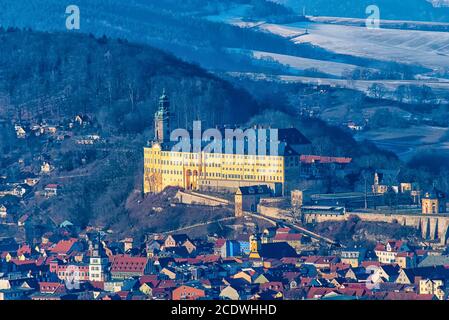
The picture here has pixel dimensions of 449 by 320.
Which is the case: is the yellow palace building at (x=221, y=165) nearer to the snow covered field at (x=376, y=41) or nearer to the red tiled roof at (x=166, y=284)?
the red tiled roof at (x=166, y=284)

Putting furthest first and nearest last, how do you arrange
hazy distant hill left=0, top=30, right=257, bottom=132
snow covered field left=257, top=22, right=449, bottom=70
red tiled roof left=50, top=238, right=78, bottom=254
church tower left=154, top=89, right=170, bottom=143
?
snow covered field left=257, top=22, right=449, bottom=70 < hazy distant hill left=0, top=30, right=257, bottom=132 < church tower left=154, top=89, right=170, bottom=143 < red tiled roof left=50, top=238, right=78, bottom=254

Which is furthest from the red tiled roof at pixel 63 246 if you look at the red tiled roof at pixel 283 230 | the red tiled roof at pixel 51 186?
the red tiled roof at pixel 51 186

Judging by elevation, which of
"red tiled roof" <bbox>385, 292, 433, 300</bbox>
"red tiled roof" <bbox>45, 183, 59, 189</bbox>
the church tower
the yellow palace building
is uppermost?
the church tower

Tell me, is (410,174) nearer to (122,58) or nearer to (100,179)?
(100,179)

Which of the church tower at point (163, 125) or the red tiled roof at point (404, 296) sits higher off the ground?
the church tower at point (163, 125)

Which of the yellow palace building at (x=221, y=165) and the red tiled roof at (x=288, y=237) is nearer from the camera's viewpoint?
the red tiled roof at (x=288, y=237)

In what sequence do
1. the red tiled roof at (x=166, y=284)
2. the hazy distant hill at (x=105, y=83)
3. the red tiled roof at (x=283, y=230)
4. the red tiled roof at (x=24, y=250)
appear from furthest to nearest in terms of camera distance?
the hazy distant hill at (x=105, y=83) → the red tiled roof at (x=24, y=250) → the red tiled roof at (x=283, y=230) → the red tiled roof at (x=166, y=284)

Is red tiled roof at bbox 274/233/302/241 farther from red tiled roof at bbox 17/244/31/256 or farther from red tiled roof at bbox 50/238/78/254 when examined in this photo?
red tiled roof at bbox 17/244/31/256

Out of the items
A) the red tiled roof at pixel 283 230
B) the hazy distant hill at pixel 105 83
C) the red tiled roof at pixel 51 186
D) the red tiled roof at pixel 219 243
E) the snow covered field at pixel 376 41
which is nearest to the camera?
the red tiled roof at pixel 219 243

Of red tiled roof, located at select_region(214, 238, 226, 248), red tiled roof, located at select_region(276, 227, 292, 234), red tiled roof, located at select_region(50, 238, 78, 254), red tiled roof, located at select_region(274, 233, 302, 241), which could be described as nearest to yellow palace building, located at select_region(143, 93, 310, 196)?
red tiled roof, located at select_region(276, 227, 292, 234)
